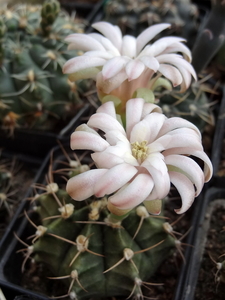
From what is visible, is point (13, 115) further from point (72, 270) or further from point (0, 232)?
point (72, 270)

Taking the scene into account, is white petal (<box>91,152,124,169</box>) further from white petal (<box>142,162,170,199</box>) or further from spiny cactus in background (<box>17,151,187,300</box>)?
spiny cactus in background (<box>17,151,187,300</box>)

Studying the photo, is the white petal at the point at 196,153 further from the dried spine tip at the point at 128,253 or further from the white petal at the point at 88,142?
the dried spine tip at the point at 128,253

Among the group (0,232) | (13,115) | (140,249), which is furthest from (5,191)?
(140,249)

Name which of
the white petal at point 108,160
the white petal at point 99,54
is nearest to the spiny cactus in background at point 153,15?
the white petal at point 99,54

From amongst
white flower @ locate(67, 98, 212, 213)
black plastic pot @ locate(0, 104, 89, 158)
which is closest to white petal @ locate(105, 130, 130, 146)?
white flower @ locate(67, 98, 212, 213)

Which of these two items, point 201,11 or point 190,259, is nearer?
point 190,259

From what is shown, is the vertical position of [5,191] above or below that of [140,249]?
below
